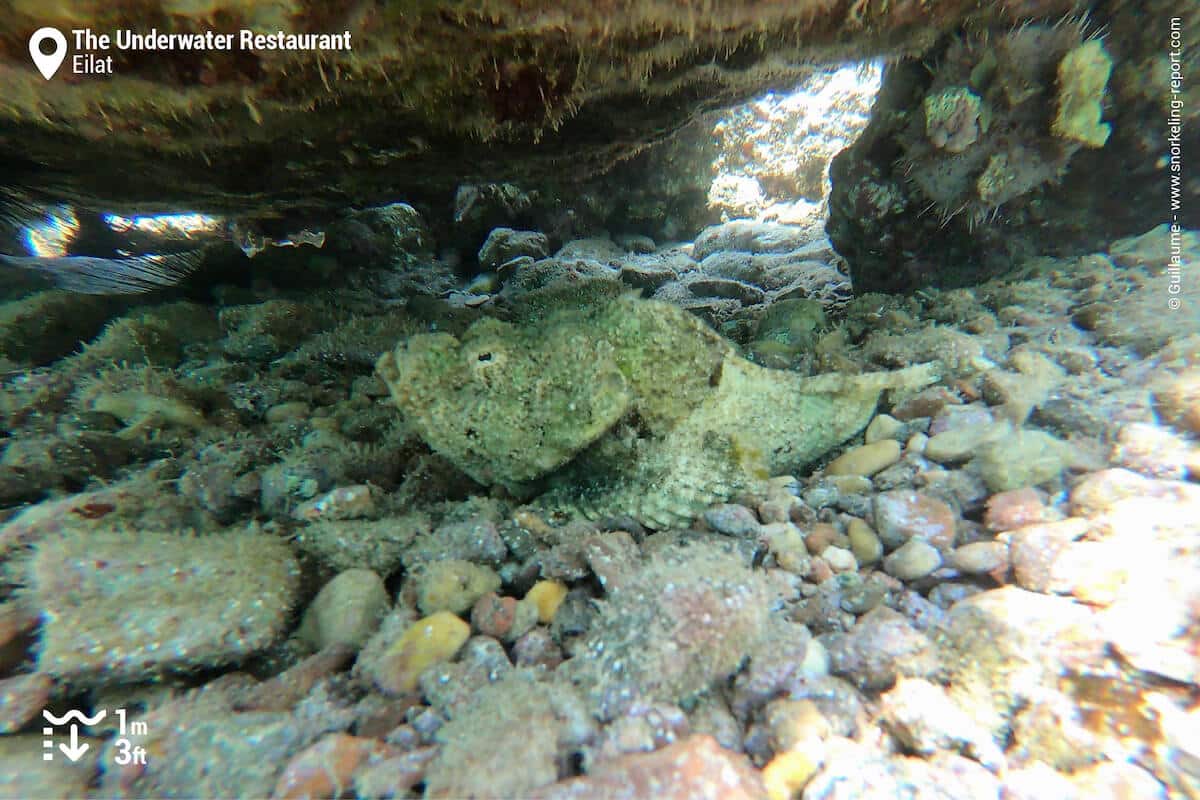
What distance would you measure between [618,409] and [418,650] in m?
1.27

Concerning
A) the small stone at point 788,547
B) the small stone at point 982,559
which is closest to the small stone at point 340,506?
the small stone at point 788,547

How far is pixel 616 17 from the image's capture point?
2.26m

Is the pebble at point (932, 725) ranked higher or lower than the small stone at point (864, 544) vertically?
lower

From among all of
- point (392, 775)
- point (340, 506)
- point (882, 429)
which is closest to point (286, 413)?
point (340, 506)

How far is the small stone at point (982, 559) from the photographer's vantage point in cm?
178

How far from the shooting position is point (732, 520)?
2146 millimetres

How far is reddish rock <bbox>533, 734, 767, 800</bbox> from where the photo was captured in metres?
1.20

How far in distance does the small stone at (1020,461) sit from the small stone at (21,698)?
362 cm

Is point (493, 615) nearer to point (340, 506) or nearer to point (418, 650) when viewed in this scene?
point (418, 650)

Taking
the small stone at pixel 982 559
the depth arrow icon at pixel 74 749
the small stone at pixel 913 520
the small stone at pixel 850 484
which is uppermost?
the small stone at pixel 850 484

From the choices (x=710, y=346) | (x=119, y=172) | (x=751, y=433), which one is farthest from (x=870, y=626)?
(x=119, y=172)

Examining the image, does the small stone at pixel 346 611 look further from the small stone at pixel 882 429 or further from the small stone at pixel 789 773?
the small stone at pixel 882 429

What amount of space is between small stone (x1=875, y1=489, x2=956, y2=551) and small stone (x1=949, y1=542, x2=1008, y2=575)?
0.23 ft

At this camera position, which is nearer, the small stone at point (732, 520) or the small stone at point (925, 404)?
the small stone at point (732, 520)
